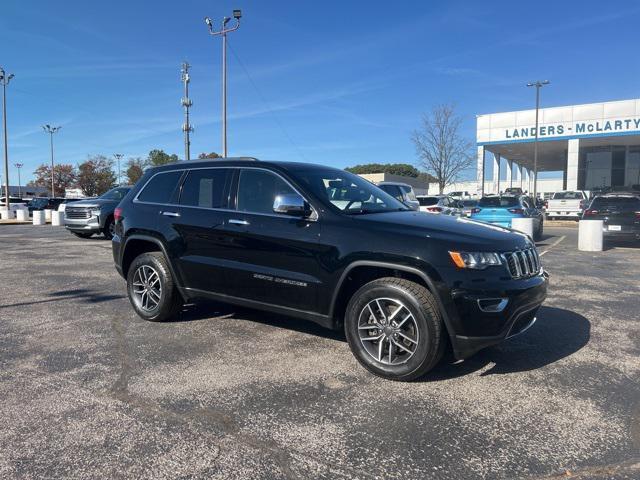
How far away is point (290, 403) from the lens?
3.51m

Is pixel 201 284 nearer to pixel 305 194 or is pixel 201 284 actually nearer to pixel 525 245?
pixel 305 194

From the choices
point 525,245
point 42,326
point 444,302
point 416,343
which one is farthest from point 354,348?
point 42,326

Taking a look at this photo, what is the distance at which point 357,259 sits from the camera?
3.97 m

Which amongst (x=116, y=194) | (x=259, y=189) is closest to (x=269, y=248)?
(x=259, y=189)

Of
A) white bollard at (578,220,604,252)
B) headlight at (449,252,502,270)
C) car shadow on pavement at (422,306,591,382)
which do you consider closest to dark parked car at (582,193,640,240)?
white bollard at (578,220,604,252)

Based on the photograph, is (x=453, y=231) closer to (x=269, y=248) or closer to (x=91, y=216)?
(x=269, y=248)

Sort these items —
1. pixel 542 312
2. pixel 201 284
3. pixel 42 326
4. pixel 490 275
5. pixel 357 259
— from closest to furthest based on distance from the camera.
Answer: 1. pixel 490 275
2. pixel 357 259
3. pixel 201 284
4. pixel 42 326
5. pixel 542 312

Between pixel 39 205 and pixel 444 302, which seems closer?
pixel 444 302

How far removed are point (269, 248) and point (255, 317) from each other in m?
1.59

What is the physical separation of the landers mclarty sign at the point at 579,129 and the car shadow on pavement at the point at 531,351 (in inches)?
1515

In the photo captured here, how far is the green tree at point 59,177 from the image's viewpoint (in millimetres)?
86625

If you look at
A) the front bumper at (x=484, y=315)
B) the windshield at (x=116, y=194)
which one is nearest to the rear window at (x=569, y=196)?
the windshield at (x=116, y=194)

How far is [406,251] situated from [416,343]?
28.1 inches

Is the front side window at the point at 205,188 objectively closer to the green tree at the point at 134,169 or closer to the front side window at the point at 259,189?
the front side window at the point at 259,189
